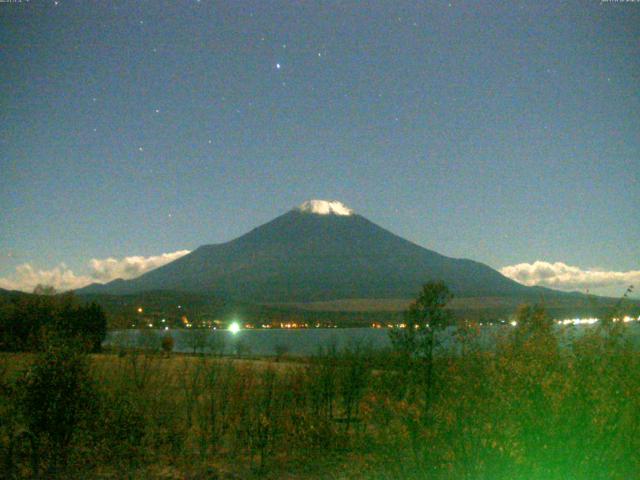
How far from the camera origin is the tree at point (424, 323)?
12.1 metres

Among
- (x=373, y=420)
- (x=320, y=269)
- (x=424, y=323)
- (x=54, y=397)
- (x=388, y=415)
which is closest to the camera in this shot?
(x=388, y=415)

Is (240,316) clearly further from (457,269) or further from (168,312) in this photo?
(457,269)

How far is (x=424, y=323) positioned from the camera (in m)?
12.4

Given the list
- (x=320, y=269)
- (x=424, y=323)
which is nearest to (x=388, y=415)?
(x=424, y=323)

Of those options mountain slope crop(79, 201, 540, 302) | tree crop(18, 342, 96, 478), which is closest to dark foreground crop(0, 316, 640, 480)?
tree crop(18, 342, 96, 478)

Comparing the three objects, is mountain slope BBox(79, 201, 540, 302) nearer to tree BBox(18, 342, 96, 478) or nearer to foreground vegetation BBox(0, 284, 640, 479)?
foreground vegetation BBox(0, 284, 640, 479)

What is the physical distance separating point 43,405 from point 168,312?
89.8 m

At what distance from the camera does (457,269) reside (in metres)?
158

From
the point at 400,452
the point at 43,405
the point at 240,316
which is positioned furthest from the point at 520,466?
the point at 240,316

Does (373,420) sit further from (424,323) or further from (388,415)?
(424,323)

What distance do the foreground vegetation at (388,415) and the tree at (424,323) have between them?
23mm

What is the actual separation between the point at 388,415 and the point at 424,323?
712 cm

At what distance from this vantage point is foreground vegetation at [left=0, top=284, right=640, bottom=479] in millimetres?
3988

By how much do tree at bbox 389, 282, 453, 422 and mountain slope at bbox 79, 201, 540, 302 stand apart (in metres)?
118
